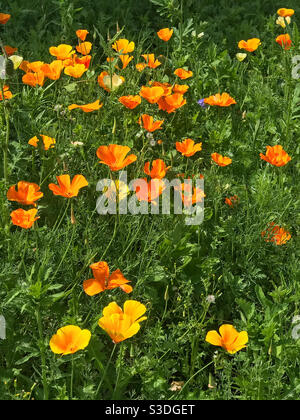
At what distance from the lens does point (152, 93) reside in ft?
8.79

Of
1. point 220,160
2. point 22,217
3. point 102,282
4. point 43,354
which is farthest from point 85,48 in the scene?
point 43,354

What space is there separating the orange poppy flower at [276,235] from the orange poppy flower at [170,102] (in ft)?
2.22

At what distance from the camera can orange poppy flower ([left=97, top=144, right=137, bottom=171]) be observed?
221 centimetres

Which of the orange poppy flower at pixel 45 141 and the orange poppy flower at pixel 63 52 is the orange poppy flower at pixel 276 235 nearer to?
the orange poppy flower at pixel 45 141

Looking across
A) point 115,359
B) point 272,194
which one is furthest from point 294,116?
point 115,359

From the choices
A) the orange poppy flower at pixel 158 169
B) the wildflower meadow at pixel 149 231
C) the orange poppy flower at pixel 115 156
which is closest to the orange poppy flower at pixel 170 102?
the wildflower meadow at pixel 149 231

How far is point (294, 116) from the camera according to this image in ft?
10.3

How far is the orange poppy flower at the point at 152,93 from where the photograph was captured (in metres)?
2.65

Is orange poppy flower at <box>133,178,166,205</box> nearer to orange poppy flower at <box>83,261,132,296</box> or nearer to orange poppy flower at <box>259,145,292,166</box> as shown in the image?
orange poppy flower at <box>83,261,132,296</box>

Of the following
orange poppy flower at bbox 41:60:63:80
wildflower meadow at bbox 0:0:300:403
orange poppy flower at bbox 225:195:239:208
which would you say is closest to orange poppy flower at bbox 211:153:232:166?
wildflower meadow at bbox 0:0:300:403

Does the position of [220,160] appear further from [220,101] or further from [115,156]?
[115,156]

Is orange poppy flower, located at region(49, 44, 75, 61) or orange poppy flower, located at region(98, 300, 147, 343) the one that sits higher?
orange poppy flower, located at region(49, 44, 75, 61)

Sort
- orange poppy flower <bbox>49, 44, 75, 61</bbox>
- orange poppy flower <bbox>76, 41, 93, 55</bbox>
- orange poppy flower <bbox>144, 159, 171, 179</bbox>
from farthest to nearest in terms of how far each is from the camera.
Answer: orange poppy flower <bbox>76, 41, 93, 55</bbox> → orange poppy flower <bbox>49, 44, 75, 61</bbox> → orange poppy flower <bbox>144, 159, 171, 179</bbox>
